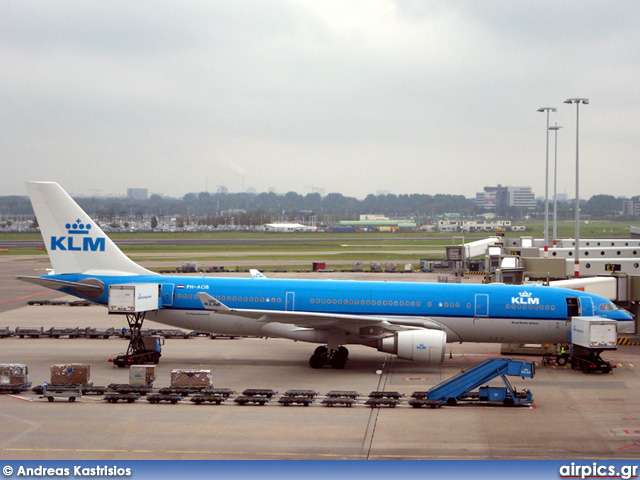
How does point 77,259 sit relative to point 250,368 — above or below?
above

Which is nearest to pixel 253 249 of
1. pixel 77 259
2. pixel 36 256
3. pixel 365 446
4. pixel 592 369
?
pixel 36 256

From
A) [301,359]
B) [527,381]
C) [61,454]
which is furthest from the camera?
[301,359]

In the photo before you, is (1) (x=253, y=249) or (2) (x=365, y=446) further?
(1) (x=253, y=249)

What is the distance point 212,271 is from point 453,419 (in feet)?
162

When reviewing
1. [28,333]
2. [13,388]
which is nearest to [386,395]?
[13,388]

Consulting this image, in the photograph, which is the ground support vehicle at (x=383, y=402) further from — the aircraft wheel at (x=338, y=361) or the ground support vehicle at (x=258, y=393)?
the aircraft wheel at (x=338, y=361)

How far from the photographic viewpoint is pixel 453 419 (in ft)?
69.9

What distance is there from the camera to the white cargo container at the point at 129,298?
95.8 ft

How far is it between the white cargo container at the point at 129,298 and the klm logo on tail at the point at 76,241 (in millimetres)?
3133

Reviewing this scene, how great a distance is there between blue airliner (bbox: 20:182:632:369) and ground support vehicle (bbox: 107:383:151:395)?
5.16m

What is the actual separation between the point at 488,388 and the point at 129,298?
51.5 ft

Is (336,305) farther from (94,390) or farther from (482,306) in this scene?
(94,390)

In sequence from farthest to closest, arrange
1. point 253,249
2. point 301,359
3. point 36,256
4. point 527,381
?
point 253,249
point 36,256
point 301,359
point 527,381

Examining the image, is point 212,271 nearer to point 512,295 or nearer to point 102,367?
point 102,367
